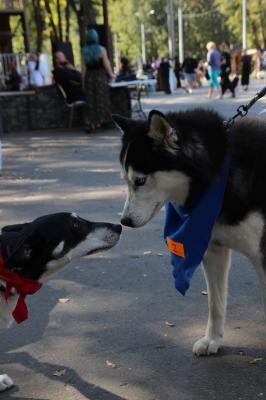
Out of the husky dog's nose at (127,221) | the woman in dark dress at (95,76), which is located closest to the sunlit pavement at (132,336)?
the husky dog's nose at (127,221)

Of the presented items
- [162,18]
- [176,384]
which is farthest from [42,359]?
[162,18]

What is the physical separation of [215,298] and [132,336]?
2.30ft

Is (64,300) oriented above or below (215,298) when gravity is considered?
below

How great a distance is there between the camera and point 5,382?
3.37 m

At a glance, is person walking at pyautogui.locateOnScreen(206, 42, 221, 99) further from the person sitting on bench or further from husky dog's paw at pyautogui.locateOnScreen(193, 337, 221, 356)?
husky dog's paw at pyautogui.locateOnScreen(193, 337, 221, 356)

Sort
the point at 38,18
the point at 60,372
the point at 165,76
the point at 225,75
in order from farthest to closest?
the point at 38,18 → the point at 165,76 → the point at 225,75 → the point at 60,372

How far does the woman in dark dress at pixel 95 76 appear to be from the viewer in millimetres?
12789

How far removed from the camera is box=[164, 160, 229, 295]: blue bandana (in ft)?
9.94

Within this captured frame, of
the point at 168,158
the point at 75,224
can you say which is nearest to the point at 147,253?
the point at 75,224

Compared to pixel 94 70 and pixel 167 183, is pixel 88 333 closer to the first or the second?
pixel 167 183

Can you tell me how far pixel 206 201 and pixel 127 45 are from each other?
75.2m

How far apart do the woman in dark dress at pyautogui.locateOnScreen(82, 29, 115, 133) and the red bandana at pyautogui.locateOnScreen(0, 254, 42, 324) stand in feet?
33.6

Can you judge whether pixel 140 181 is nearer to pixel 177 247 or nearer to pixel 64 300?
pixel 177 247

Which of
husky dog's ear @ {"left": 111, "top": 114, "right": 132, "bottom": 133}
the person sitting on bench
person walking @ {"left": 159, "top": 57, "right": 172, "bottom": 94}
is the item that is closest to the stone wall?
the person sitting on bench
